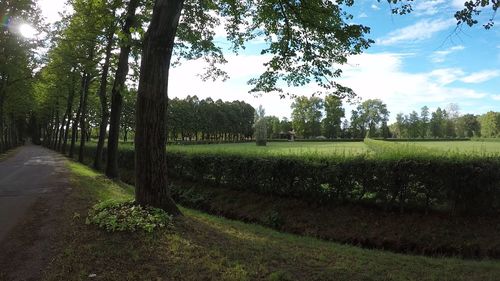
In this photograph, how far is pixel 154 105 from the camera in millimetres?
8180

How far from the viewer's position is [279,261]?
643 cm

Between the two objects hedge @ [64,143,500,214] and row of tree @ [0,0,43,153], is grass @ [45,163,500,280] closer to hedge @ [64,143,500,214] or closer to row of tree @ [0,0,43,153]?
hedge @ [64,143,500,214]

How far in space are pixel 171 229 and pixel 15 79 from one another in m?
33.0

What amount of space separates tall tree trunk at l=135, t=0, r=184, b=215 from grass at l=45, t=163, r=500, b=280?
0.95m

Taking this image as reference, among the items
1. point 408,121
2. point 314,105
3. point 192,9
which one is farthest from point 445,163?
point 408,121

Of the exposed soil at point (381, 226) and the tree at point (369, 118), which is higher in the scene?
the tree at point (369, 118)

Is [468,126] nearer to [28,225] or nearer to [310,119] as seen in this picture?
[310,119]

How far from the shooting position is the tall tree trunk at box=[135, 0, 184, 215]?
26.6 feet

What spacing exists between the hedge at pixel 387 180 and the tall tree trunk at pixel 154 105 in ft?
17.5

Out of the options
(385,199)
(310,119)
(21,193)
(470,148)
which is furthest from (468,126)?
(21,193)

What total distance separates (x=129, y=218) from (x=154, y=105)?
2.20 meters

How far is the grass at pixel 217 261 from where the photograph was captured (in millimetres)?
5773

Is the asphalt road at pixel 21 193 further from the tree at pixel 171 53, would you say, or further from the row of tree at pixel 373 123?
the row of tree at pixel 373 123

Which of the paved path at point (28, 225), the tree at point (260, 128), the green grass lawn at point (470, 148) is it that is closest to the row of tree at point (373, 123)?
the tree at point (260, 128)
